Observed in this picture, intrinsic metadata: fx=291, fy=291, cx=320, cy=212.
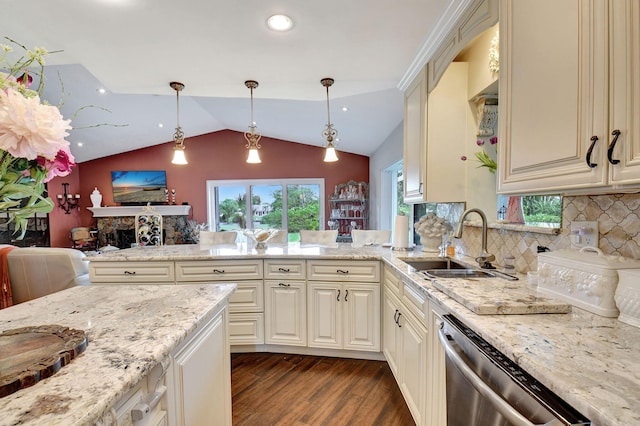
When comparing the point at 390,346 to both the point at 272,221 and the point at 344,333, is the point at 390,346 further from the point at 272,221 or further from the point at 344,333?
the point at 272,221

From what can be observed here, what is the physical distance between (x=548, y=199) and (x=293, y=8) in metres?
1.70

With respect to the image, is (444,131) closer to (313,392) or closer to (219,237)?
(313,392)

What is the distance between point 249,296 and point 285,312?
340mm

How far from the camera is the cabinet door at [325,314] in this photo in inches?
95.7

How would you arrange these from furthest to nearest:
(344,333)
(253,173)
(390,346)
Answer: (253,173) < (344,333) < (390,346)

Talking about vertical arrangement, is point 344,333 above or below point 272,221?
below

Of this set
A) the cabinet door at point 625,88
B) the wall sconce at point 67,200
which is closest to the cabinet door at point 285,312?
the cabinet door at point 625,88

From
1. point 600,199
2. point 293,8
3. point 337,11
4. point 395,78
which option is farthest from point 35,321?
point 395,78

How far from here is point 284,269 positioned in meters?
2.49

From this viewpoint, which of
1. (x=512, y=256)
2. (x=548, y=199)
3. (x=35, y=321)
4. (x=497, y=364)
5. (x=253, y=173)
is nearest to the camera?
(x=497, y=364)

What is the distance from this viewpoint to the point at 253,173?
682 centimetres

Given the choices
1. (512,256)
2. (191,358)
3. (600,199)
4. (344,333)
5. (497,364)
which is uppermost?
(600,199)

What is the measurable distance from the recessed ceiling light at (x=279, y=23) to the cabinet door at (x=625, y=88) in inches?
56.6

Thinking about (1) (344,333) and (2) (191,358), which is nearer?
(2) (191,358)
